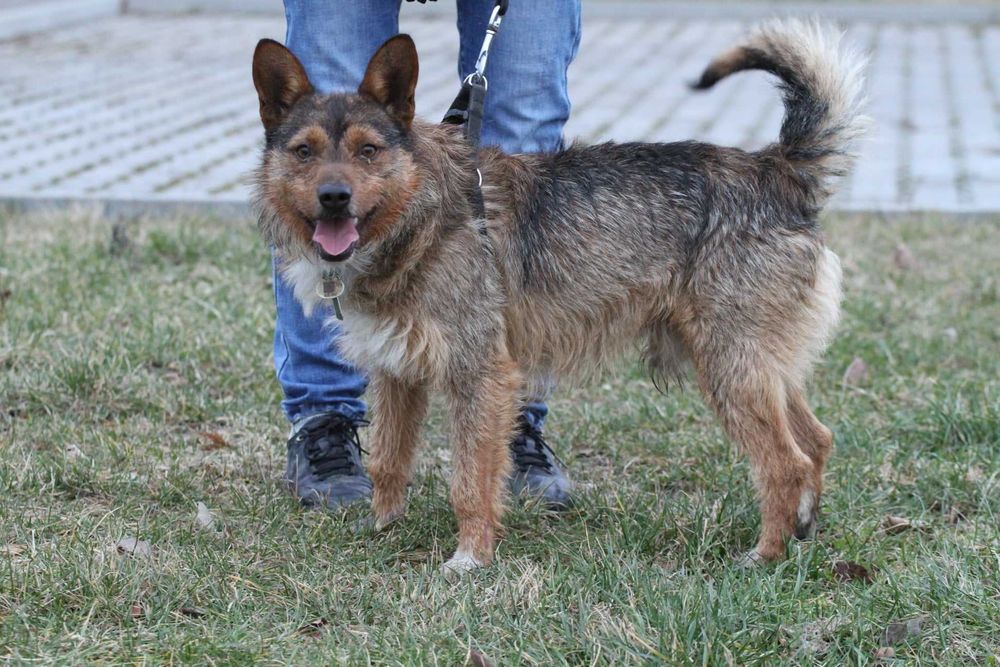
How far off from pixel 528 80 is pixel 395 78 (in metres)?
0.73

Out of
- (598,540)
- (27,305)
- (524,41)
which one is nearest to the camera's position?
(598,540)

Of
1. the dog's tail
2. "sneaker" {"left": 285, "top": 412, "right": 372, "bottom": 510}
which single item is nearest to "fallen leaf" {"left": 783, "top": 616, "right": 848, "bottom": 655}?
the dog's tail

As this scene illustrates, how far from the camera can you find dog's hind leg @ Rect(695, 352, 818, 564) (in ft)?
13.2

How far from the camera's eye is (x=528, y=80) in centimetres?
442

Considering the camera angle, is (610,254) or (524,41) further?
(524,41)

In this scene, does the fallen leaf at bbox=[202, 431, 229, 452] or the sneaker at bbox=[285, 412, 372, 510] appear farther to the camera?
the fallen leaf at bbox=[202, 431, 229, 452]

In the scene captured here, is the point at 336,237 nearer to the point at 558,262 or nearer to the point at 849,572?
the point at 558,262

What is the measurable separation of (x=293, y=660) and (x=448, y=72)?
917 cm

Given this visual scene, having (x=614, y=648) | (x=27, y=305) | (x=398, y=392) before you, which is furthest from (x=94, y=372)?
(x=614, y=648)

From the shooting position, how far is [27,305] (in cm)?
596

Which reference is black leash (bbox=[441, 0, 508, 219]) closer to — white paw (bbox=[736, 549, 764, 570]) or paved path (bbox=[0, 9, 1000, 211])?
white paw (bbox=[736, 549, 764, 570])

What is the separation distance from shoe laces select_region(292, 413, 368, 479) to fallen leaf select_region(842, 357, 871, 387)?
84.6 inches

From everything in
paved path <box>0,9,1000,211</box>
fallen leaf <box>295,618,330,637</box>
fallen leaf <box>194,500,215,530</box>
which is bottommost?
paved path <box>0,9,1000,211</box>

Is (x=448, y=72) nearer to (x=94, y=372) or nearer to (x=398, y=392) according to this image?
(x=94, y=372)
